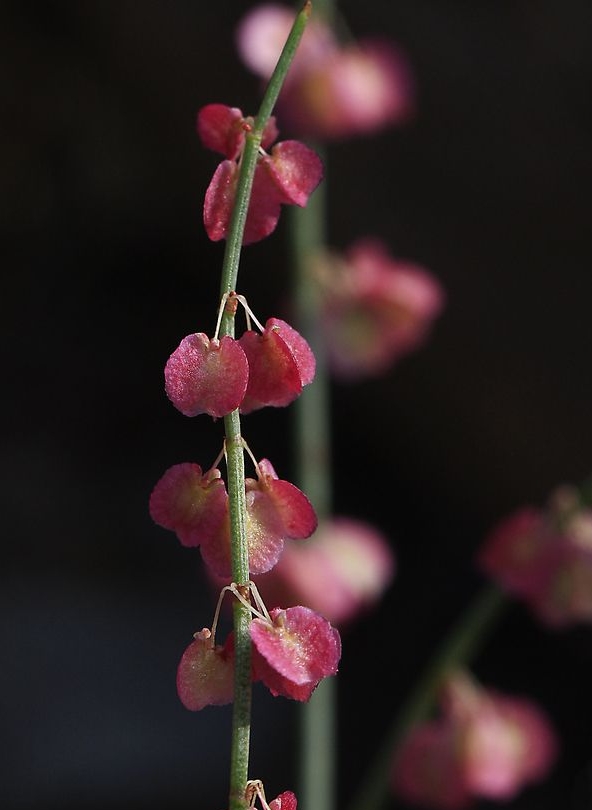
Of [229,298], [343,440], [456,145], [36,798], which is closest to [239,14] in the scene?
[456,145]

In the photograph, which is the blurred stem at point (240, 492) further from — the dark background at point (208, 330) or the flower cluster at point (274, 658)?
the dark background at point (208, 330)

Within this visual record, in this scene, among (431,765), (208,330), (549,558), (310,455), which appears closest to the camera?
(549,558)

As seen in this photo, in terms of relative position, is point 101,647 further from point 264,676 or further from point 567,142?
point 264,676

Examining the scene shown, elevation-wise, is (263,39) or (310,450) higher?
(263,39)

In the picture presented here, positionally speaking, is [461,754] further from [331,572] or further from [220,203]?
[220,203]

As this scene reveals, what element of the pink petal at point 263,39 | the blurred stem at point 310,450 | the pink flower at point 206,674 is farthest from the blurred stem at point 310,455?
the pink flower at point 206,674

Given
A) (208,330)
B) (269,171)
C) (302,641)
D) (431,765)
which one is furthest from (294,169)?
(208,330)
